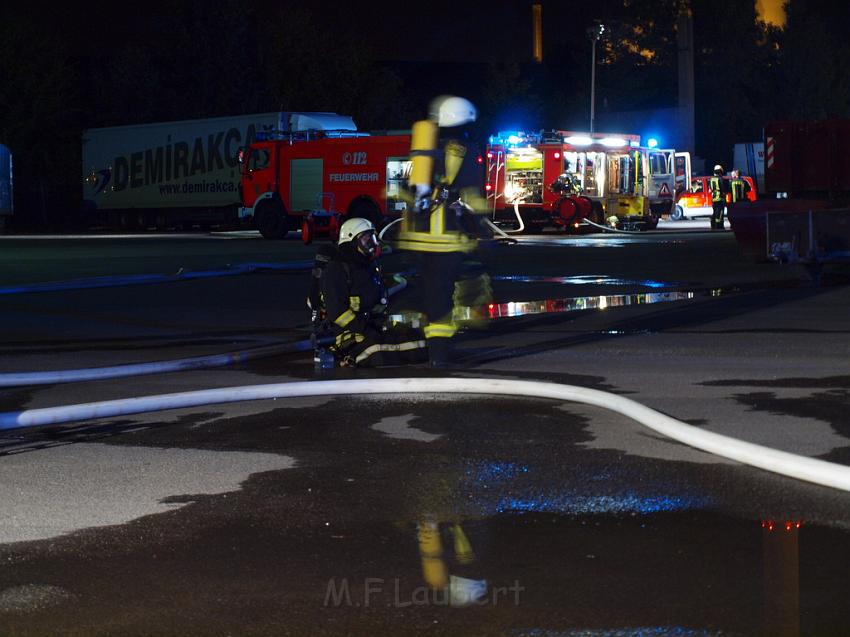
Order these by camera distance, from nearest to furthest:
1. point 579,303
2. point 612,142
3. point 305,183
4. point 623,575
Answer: point 623,575 → point 579,303 → point 305,183 → point 612,142

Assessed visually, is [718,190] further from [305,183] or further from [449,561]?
[449,561]

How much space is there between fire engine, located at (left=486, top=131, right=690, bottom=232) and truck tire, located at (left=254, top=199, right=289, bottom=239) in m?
5.22

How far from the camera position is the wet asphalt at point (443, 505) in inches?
157

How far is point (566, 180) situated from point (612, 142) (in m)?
2.19

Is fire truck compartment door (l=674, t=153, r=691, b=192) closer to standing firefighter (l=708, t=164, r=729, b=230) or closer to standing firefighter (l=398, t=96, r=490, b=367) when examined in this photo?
standing firefighter (l=708, t=164, r=729, b=230)

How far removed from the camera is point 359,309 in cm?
956

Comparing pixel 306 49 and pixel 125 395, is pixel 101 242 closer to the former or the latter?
pixel 125 395

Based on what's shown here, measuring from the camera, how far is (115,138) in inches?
1880

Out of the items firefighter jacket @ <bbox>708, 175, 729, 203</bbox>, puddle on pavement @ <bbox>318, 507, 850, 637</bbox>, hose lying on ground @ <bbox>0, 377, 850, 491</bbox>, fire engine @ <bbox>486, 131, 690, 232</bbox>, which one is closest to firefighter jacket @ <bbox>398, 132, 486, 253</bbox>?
hose lying on ground @ <bbox>0, 377, 850, 491</bbox>

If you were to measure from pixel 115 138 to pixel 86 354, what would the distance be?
38.3m

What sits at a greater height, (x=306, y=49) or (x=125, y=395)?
(x=306, y=49)

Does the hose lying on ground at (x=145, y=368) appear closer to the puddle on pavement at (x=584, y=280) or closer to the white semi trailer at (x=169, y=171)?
the puddle on pavement at (x=584, y=280)

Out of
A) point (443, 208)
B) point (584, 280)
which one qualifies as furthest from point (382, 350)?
point (584, 280)

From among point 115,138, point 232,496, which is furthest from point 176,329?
point 115,138
